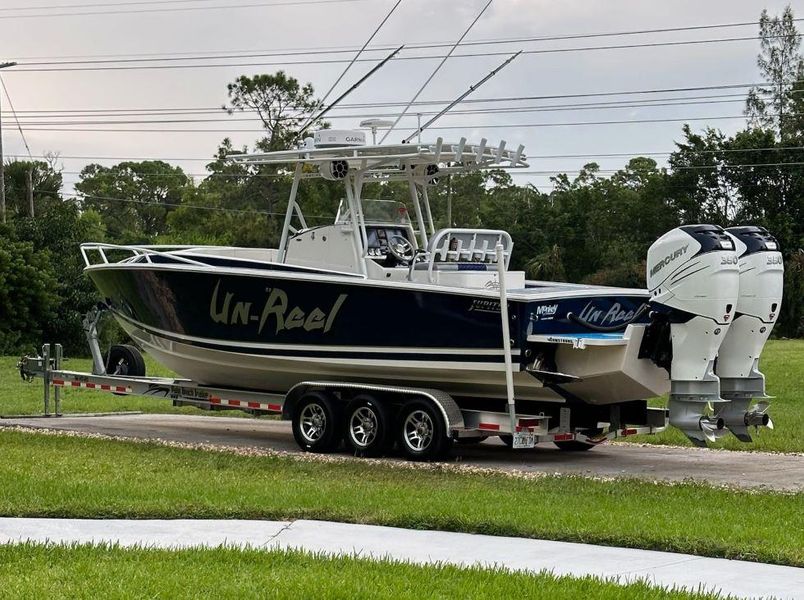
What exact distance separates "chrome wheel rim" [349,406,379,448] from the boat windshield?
251 centimetres

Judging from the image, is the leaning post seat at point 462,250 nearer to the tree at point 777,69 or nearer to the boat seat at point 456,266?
the boat seat at point 456,266

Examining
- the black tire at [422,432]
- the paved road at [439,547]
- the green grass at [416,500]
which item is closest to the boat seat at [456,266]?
the black tire at [422,432]

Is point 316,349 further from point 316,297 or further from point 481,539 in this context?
point 481,539

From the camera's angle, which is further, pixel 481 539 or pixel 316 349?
pixel 316 349

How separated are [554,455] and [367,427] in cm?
256

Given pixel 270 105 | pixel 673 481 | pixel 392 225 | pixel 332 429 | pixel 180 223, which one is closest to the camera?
pixel 673 481

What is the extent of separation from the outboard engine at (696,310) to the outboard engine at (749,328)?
314mm

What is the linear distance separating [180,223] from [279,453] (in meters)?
53.9

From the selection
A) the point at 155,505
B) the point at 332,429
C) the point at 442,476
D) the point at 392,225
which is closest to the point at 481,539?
the point at 155,505

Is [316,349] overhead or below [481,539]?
overhead

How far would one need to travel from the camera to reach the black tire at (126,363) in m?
17.7

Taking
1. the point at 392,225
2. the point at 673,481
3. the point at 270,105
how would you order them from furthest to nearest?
the point at 270,105 < the point at 392,225 < the point at 673,481

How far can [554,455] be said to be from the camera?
1570cm

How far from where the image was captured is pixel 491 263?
15.1 m
